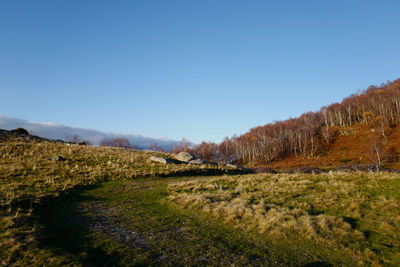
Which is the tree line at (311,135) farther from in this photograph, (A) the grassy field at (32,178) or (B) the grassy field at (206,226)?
(B) the grassy field at (206,226)

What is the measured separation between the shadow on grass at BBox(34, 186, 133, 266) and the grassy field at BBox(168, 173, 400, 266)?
516cm

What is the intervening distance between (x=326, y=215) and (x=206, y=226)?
533 centimetres

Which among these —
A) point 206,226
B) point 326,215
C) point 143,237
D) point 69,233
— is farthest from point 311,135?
point 69,233

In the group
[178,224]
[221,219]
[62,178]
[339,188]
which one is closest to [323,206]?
[339,188]

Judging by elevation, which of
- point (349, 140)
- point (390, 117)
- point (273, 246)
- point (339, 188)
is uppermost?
point (390, 117)

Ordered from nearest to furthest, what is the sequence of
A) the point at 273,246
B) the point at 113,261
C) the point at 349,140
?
the point at 113,261 → the point at 273,246 → the point at 349,140

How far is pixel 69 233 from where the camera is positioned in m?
8.71

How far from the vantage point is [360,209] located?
1053 centimetres

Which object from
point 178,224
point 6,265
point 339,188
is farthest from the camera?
point 339,188

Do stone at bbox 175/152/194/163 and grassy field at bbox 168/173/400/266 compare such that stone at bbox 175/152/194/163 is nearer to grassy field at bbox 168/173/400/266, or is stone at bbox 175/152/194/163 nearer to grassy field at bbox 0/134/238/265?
grassy field at bbox 0/134/238/265

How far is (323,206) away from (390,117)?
4240 inches

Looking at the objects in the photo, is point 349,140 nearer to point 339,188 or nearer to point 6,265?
point 339,188

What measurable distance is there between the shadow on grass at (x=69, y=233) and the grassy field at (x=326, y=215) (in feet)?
16.9

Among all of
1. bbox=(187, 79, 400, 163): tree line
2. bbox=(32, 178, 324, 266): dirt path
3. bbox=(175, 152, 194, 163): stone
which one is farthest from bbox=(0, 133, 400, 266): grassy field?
bbox=(187, 79, 400, 163): tree line
